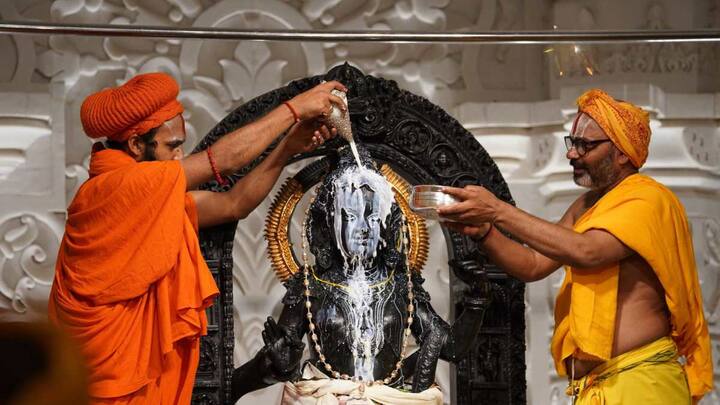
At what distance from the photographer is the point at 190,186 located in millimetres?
3604

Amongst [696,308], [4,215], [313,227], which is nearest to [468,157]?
[313,227]

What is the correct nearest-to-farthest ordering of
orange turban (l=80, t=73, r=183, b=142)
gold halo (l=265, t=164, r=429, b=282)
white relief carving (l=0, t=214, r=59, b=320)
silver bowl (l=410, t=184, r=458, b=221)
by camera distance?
silver bowl (l=410, t=184, r=458, b=221)
orange turban (l=80, t=73, r=183, b=142)
gold halo (l=265, t=164, r=429, b=282)
white relief carving (l=0, t=214, r=59, b=320)

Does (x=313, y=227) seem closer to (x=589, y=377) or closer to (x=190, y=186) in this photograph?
(x=190, y=186)

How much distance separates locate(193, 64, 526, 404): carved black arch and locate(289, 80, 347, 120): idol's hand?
0.23m

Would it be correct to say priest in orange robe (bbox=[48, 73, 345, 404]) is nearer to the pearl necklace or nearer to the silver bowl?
the pearl necklace

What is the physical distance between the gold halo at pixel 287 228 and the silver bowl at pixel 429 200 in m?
0.40

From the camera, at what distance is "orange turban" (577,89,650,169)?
3674 millimetres

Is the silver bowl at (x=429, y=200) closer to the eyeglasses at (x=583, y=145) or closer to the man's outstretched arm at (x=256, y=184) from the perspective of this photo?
the man's outstretched arm at (x=256, y=184)

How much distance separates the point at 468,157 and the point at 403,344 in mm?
735

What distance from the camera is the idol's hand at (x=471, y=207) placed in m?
3.38

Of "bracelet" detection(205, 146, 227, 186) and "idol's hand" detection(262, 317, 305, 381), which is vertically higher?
"bracelet" detection(205, 146, 227, 186)

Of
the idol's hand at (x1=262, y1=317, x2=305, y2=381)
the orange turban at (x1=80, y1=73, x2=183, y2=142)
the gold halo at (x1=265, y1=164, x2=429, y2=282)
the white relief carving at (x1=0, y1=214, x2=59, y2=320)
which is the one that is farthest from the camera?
the white relief carving at (x1=0, y1=214, x2=59, y2=320)

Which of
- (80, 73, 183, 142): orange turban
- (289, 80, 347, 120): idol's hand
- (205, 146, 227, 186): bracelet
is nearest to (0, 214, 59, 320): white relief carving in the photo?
(80, 73, 183, 142): orange turban

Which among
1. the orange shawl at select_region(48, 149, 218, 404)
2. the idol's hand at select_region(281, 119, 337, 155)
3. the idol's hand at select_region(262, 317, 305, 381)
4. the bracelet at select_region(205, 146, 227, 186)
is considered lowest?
the idol's hand at select_region(262, 317, 305, 381)
